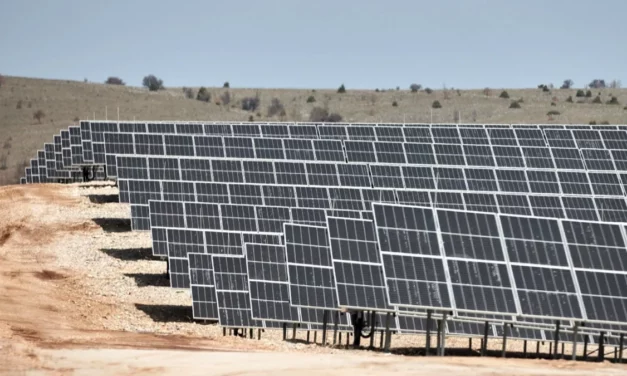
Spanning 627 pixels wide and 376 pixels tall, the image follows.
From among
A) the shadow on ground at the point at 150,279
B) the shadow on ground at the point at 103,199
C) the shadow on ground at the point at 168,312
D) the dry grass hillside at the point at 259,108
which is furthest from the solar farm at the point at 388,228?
the dry grass hillside at the point at 259,108

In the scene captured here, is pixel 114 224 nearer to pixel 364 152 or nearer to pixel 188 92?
pixel 364 152

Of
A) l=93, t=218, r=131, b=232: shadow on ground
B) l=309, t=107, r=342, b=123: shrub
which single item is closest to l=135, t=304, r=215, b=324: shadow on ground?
l=93, t=218, r=131, b=232: shadow on ground

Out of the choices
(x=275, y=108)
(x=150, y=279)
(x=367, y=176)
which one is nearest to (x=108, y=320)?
(x=150, y=279)

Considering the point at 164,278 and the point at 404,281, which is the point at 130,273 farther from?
the point at 404,281

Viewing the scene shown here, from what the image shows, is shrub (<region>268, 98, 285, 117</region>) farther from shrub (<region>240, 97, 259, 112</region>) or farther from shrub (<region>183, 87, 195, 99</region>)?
shrub (<region>183, 87, 195, 99</region>)

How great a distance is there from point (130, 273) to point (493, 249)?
18.7m

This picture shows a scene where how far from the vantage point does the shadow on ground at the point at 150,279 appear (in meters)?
40.4

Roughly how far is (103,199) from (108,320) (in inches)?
1015

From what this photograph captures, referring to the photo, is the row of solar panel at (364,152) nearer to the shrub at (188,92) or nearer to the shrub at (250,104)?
the shrub at (250,104)

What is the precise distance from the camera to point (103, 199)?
193 feet

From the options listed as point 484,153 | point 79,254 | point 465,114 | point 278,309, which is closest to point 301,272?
point 278,309

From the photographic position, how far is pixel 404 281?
998 inches

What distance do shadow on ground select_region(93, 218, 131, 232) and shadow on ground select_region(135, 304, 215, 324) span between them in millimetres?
14254

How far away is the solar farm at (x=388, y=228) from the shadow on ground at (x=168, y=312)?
785mm
